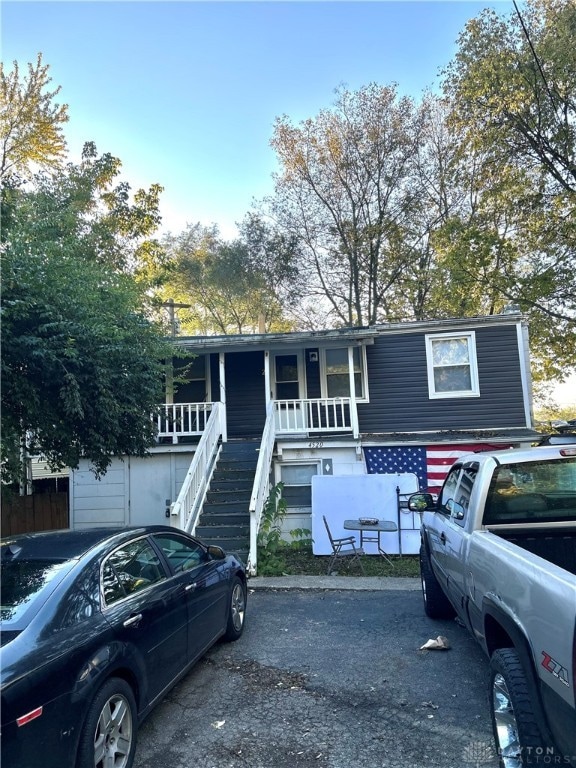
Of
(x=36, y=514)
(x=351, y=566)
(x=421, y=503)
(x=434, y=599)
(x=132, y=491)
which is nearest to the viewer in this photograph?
(x=421, y=503)

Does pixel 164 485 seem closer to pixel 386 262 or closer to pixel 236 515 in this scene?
pixel 236 515

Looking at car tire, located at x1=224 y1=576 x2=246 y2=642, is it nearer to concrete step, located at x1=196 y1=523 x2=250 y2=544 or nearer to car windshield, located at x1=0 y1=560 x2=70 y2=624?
car windshield, located at x1=0 y1=560 x2=70 y2=624

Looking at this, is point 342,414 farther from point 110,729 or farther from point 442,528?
point 110,729

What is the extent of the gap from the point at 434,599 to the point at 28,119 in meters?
20.7

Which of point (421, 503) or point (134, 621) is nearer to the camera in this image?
point (134, 621)

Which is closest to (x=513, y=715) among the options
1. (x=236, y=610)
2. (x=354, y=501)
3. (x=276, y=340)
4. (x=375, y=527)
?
(x=236, y=610)

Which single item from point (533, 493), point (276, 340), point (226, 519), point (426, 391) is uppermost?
point (276, 340)

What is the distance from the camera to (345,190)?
22.0 metres

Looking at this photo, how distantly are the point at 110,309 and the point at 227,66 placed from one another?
19.0 ft

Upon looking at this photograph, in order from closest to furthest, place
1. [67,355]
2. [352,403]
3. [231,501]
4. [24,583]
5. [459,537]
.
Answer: [24,583] → [459,537] → [67,355] → [231,501] → [352,403]

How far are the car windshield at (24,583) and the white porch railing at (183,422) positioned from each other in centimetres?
793

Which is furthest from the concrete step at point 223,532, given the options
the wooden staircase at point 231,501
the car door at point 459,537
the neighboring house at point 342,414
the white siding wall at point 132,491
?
the car door at point 459,537

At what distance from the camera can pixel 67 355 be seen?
6.33m

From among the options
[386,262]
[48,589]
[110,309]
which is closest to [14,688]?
[48,589]
